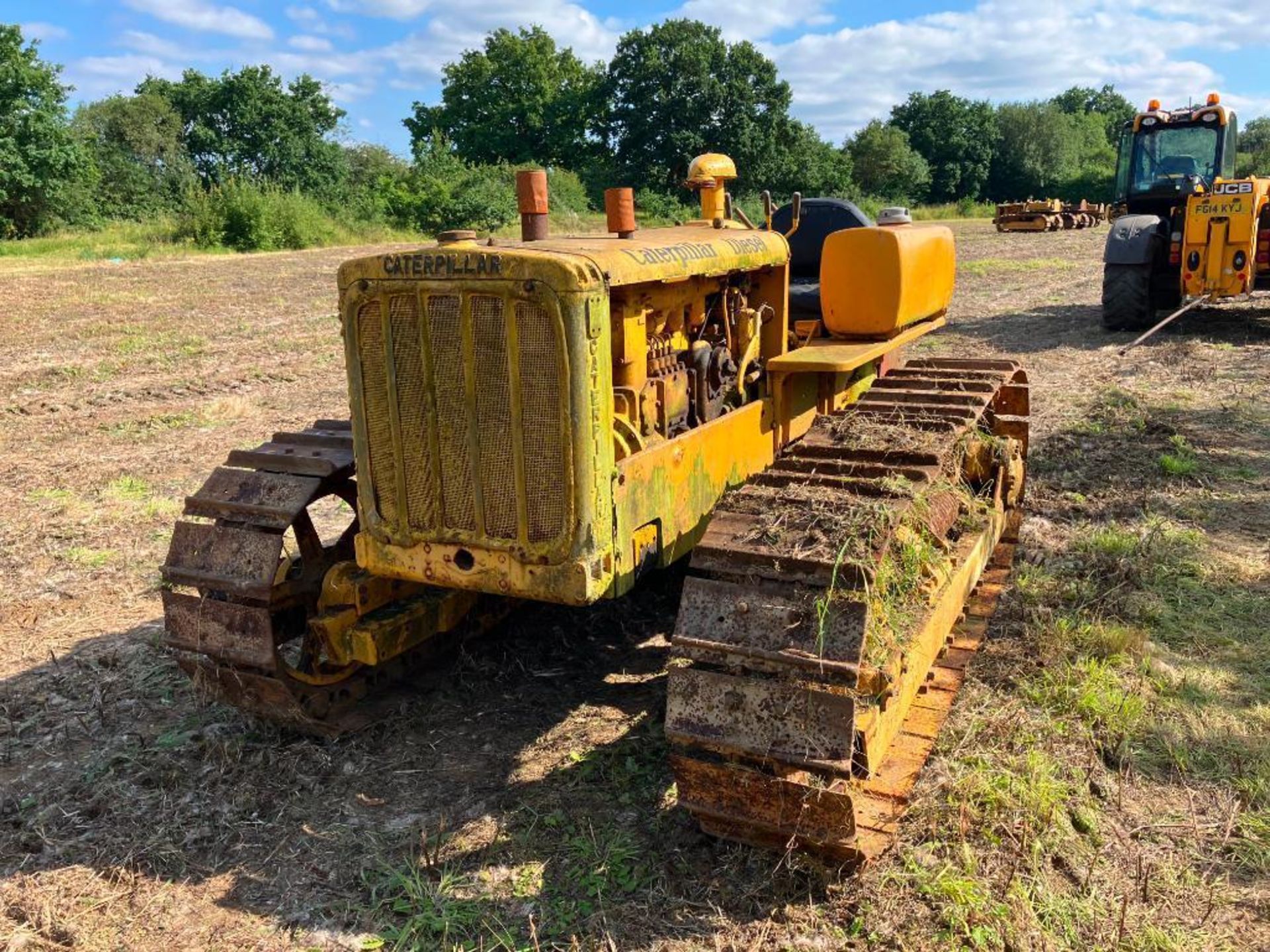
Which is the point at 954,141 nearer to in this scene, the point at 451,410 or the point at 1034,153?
the point at 1034,153

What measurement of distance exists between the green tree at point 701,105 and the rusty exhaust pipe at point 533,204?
48547 millimetres

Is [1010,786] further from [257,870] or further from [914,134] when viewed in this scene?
[914,134]

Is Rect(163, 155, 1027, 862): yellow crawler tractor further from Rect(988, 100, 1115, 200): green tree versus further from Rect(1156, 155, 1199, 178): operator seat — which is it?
Rect(988, 100, 1115, 200): green tree

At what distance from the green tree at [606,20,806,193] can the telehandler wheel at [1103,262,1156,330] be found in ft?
132

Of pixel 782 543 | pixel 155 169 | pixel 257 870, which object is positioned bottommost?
pixel 257 870

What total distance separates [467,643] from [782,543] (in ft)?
6.99

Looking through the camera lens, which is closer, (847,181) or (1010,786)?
(1010,786)

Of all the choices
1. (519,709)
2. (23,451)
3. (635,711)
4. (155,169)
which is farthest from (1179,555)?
(155,169)

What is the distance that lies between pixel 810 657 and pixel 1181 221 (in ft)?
40.2

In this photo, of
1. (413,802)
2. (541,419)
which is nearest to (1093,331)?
(541,419)

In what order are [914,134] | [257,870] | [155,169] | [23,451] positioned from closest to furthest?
[257,870], [23,451], [155,169], [914,134]

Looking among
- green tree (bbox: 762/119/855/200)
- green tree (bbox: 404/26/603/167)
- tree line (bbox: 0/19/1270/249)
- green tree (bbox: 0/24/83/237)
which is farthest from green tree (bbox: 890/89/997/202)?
green tree (bbox: 0/24/83/237)

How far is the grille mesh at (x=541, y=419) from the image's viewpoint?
11.2 feet

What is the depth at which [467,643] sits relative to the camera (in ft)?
15.9
